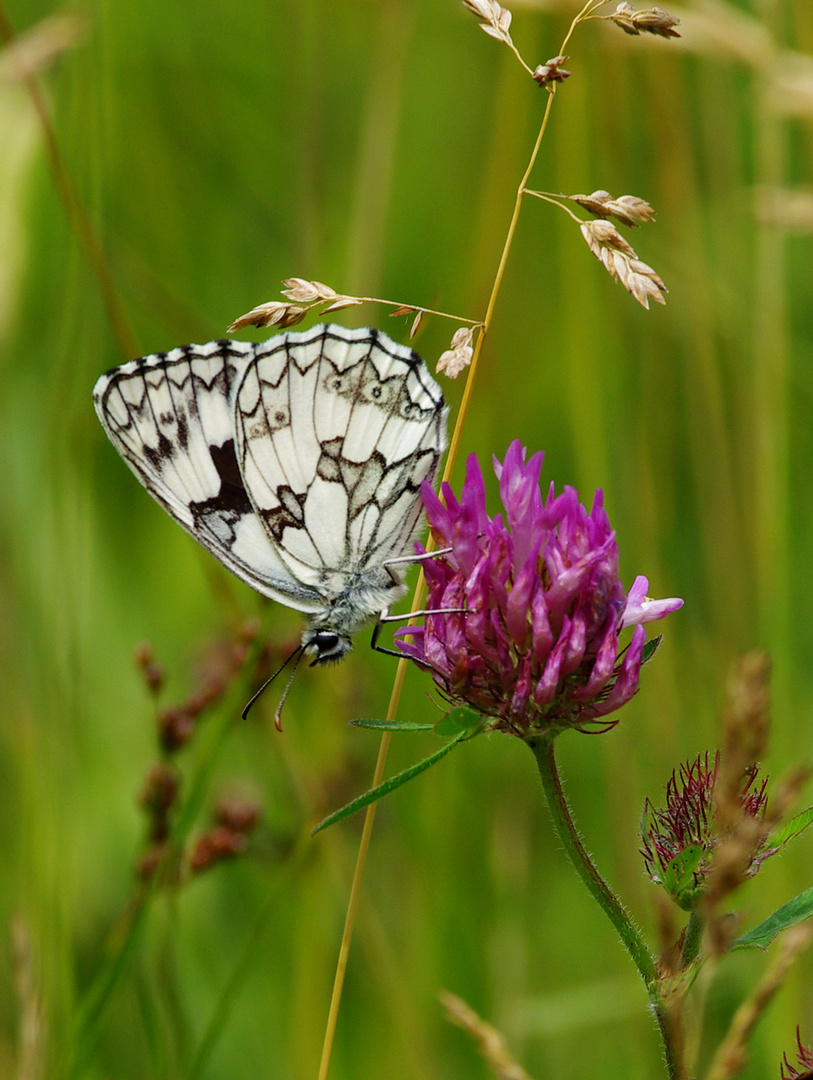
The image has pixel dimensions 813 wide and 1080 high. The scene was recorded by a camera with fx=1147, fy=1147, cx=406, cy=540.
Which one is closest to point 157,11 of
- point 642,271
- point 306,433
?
point 306,433

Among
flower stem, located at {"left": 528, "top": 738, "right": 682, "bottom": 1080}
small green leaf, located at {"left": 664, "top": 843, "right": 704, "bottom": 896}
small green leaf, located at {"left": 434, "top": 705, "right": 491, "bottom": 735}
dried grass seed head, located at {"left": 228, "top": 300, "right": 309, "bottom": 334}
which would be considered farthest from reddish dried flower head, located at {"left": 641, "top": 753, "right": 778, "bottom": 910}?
dried grass seed head, located at {"left": 228, "top": 300, "right": 309, "bottom": 334}

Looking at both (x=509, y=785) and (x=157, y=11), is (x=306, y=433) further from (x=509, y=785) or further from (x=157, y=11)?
(x=157, y=11)

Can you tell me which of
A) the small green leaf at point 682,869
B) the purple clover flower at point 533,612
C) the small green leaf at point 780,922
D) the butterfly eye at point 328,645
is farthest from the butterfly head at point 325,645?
the small green leaf at point 780,922

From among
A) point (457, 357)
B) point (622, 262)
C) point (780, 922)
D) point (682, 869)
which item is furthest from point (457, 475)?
point (780, 922)

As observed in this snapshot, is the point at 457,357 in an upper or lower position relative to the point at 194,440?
upper

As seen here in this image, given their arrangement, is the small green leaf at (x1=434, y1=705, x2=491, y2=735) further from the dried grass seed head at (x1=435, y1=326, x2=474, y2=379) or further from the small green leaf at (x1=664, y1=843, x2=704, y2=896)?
the dried grass seed head at (x1=435, y1=326, x2=474, y2=379)

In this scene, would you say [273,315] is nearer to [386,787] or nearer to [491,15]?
[491,15]
